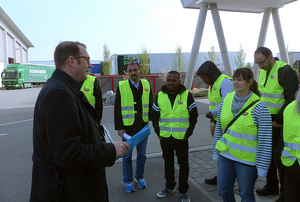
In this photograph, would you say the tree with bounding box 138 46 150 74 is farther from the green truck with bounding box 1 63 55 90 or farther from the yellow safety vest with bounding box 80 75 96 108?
the yellow safety vest with bounding box 80 75 96 108

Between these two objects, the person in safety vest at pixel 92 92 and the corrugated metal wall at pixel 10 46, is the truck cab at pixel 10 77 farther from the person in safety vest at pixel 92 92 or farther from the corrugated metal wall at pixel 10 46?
the person in safety vest at pixel 92 92

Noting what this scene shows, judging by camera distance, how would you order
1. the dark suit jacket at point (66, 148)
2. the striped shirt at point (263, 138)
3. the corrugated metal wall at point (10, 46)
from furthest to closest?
the corrugated metal wall at point (10, 46)
the striped shirt at point (263, 138)
the dark suit jacket at point (66, 148)

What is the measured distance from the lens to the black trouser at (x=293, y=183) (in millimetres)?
1968

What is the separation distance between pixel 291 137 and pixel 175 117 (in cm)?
163

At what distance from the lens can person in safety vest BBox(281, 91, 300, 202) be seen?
1.94 meters

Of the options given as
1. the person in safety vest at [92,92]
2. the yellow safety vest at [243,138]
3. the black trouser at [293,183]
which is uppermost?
the person in safety vest at [92,92]

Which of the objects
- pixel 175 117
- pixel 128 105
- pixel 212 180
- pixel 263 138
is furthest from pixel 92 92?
pixel 263 138

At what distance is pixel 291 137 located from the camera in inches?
78.5

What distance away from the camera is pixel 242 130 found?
96.5 inches

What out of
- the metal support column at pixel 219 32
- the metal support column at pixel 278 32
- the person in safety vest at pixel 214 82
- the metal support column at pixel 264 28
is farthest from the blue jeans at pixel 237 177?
the metal support column at pixel 278 32

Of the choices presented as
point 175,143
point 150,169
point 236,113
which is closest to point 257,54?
point 236,113

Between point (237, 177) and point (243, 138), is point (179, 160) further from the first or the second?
point (243, 138)

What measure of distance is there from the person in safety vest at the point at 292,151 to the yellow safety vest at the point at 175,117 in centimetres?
149

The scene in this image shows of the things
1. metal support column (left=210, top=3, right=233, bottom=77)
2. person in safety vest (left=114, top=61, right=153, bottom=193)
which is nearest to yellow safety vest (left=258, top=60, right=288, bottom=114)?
person in safety vest (left=114, top=61, right=153, bottom=193)
